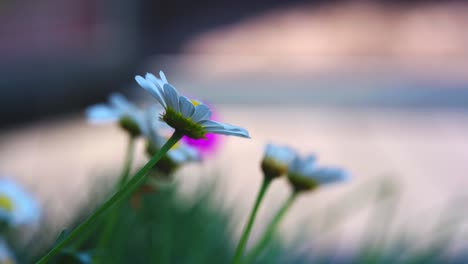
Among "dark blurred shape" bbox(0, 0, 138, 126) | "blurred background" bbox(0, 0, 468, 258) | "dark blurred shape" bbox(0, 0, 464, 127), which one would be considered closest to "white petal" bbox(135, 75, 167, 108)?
"blurred background" bbox(0, 0, 468, 258)

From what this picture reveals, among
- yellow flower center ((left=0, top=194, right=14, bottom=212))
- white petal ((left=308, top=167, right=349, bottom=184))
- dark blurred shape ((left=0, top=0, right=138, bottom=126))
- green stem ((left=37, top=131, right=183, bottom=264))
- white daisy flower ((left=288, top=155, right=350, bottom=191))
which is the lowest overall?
green stem ((left=37, top=131, right=183, bottom=264))

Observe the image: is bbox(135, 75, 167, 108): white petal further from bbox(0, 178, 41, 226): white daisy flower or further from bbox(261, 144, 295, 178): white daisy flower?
bbox(0, 178, 41, 226): white daisy flower

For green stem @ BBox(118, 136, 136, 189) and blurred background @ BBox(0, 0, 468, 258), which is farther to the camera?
blurred background @ BBox(0, 0, 468, 258)

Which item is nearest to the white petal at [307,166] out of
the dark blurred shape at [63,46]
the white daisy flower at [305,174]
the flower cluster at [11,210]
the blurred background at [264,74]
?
the white daisy flower at [305,174]

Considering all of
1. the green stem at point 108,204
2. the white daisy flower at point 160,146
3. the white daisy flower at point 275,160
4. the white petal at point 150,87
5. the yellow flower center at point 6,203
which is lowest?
the green stem at point 108,204

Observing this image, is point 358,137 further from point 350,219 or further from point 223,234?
point 223,234

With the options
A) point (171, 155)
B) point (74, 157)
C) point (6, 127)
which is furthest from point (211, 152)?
point (6, 127)

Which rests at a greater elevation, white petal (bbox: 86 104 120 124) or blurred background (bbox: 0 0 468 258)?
blurred background (bbox: 0 0 468 258)

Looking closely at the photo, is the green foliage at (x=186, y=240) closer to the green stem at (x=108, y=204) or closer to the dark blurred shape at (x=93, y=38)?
the green stem at (x=108, y=204)
